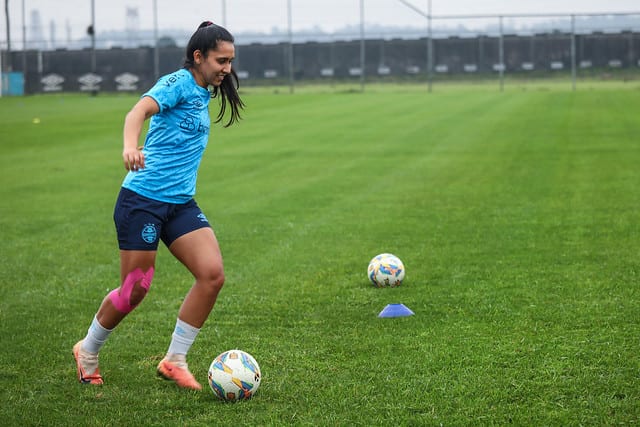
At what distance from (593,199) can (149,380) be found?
9.91 metres

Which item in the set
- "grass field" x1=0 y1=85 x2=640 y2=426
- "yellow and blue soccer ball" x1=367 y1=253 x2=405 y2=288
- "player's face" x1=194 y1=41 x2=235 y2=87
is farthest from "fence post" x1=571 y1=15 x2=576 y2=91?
"player's face" x1=194 y1=41 x2=235 y2=87

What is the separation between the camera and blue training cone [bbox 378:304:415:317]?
25.1 feet

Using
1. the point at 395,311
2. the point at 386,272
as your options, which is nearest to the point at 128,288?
the point at 395,311

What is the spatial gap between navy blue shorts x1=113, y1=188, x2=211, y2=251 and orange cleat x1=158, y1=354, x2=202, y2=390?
71cm

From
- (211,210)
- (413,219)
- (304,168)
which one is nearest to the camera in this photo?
(413,219)

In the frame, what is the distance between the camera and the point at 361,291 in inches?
344

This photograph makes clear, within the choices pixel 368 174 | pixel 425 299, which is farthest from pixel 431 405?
pixel 368 174

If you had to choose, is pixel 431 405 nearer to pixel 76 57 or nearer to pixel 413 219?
pixel 413 219

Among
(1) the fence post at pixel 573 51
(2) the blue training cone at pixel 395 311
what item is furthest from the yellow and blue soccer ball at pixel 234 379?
(1) the fence post at pixel 573 51

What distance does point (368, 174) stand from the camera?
730 inches

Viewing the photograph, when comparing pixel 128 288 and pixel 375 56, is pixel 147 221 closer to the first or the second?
pixel 128 288

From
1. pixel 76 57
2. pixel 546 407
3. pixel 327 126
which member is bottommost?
pixel 546 407

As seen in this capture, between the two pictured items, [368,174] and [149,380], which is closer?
[149,380]

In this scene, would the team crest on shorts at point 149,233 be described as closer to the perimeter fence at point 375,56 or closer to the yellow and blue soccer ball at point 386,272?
the yellow and blue soccer ball at point 386,272
